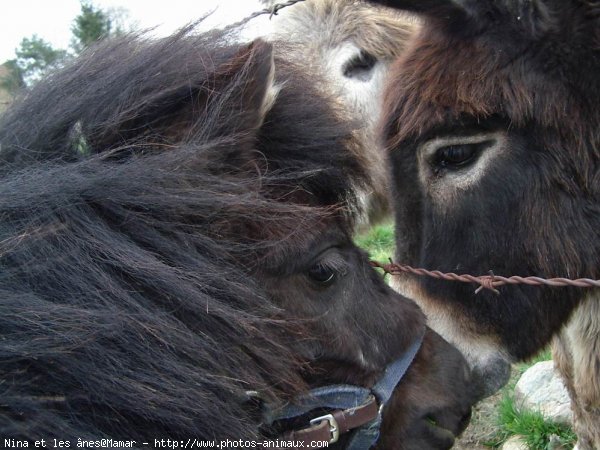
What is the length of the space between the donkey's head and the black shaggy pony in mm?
374

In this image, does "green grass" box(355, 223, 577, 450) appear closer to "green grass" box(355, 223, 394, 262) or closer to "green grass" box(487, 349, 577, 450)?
"green grass" box(487, 349, 577, 450)

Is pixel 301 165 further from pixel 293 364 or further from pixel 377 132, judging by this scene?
pixel 377 132

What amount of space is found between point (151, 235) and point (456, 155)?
4.03ft

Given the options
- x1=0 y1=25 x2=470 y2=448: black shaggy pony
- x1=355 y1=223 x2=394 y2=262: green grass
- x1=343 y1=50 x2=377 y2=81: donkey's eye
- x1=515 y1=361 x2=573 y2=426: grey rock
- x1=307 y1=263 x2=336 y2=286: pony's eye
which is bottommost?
x1=355 y1=223 x2=394 y2=262: green grass

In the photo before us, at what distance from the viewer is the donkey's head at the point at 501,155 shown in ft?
6.31

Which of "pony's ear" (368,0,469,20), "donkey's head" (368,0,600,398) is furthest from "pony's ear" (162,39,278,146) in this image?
"donkey's head" (368,0,600,398)

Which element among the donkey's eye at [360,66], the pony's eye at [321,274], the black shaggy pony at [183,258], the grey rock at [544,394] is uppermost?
the black shaggy pony at [183,258]

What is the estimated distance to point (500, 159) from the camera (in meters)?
2.01

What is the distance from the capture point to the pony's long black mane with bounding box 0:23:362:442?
1158 millimetres

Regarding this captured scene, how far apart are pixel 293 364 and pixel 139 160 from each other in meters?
0.68

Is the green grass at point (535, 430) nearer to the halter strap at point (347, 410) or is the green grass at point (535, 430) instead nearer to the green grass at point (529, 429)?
the green grass at point (529, 429)

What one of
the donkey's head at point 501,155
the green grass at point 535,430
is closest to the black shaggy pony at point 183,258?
the donkey's head at point 501,155

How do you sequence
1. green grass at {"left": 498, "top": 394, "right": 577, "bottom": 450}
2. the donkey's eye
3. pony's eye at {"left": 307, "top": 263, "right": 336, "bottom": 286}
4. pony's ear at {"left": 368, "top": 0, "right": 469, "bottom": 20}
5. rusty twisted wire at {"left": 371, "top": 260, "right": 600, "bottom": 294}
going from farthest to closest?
1. the donkey's eye
2. green grass at {"left": 498, "top": 394, "right": 577, "bottom": 450}
3. pony's ear at {"left": 368, "top": 0, "right": 469, "bottom": 20}
4. rusty twisted wire at {"left": 371, "top": 260, "right": 600, "bottom": 294}
5. pony's eye at {"left": 307, "top": 263, "right": 336, "bottom": 286}

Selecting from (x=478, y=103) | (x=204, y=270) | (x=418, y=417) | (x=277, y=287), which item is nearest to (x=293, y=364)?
(x=277, y=287)
